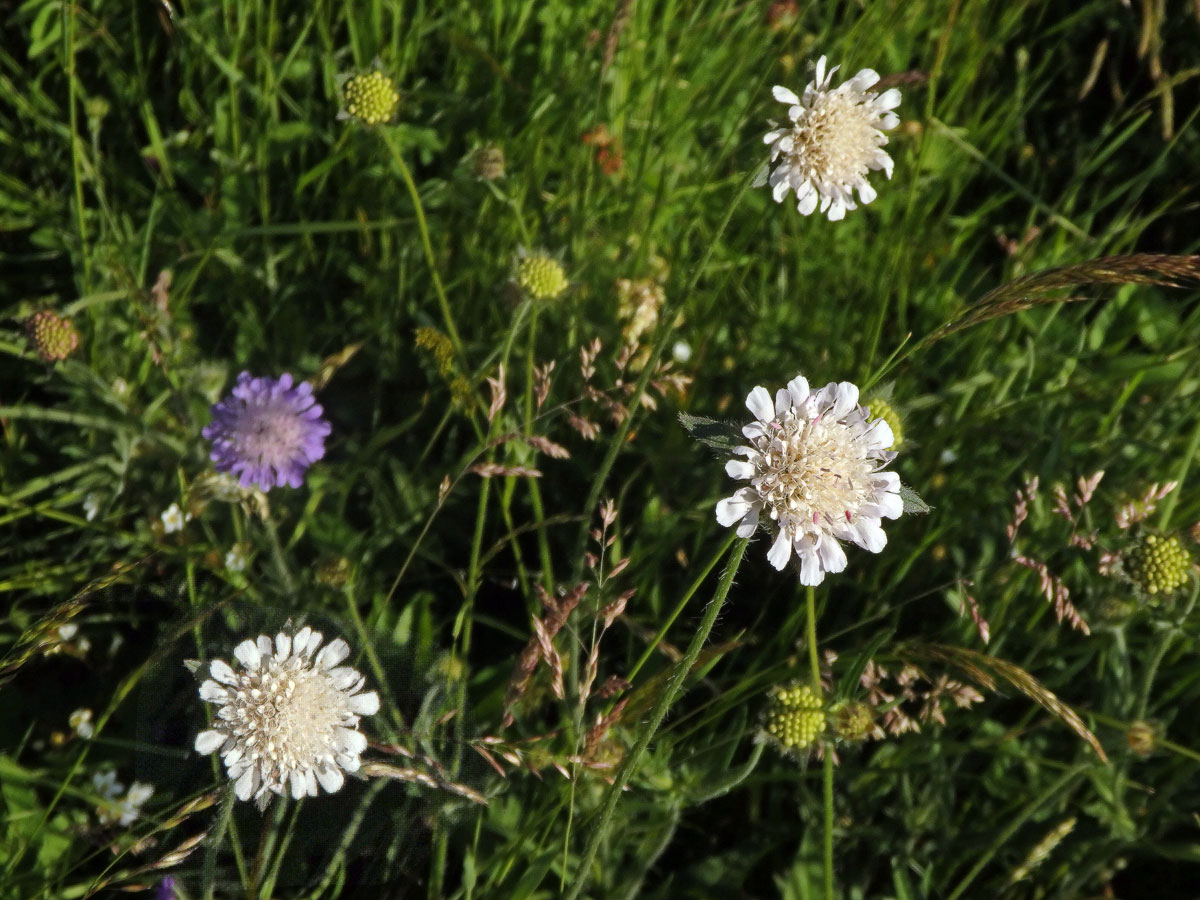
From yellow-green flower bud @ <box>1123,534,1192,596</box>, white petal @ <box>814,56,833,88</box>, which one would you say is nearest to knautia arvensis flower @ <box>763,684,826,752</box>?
yellow-green flower bud @ <box>1123,534,1192,596</box>

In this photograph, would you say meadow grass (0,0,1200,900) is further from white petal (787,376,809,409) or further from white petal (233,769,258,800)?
white petal (787,376,809,409)

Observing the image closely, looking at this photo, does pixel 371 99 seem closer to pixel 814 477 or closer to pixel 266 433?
pixel 266 433

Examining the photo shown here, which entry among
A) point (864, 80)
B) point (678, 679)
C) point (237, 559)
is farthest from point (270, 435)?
point (864, 80)

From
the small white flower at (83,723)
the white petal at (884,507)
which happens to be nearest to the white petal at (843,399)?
the white petal at (884,507)

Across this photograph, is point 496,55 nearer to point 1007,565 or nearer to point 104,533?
point 104,533

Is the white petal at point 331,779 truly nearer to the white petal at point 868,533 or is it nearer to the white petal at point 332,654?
the white petal at point 332,654

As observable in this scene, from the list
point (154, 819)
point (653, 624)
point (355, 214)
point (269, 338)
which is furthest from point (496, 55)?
point (154, 819)
